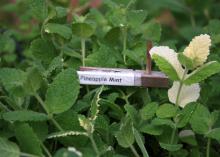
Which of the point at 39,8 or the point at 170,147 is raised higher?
the point at 39,8

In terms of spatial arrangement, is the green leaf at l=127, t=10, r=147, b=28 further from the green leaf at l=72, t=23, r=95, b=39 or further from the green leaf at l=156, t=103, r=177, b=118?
the green leaf at l=156, t=103, r=177, b=118

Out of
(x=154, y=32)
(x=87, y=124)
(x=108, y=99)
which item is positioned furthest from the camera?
(x=154, y=32)

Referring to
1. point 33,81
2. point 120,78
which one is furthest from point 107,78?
point 33,81

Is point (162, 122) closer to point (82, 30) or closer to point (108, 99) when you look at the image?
point (108, 99)

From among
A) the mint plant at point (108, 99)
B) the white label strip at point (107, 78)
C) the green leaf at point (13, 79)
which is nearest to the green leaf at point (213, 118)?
the mint plant at point (108, 99)

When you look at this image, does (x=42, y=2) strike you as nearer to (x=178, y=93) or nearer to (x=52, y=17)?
(x=52, y=17)

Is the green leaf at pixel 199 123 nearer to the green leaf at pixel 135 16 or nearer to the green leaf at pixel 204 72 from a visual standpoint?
the green leaf at pixel 204 72

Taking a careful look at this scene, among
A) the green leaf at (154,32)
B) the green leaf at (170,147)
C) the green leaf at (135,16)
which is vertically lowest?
the green leaf at (170,147)

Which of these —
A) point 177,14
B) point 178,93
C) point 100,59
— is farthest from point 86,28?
point 177,14
